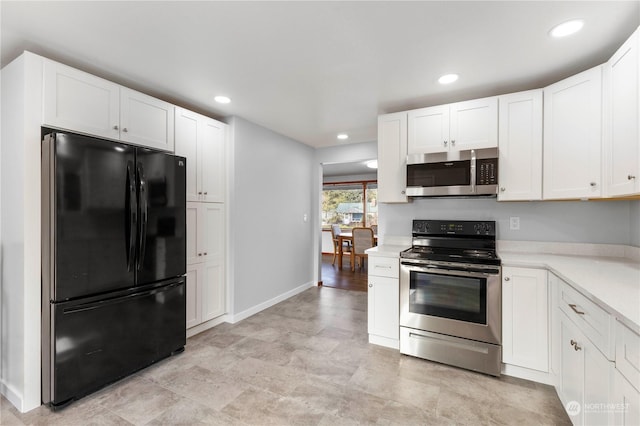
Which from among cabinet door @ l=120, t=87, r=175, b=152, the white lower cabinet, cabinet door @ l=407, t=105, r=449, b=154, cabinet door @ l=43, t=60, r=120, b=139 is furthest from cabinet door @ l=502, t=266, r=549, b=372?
cabinet door @ l=43, t=60, r=120, b=139

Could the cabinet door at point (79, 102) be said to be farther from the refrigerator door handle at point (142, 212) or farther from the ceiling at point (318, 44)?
the refrigerator door handle at point (142, 212)

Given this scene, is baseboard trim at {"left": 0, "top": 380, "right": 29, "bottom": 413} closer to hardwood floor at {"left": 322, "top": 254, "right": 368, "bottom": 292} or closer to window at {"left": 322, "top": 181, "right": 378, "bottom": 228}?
hardwood floor at {"left": 322, "top": 254, "right": 368, "bottom": 292}

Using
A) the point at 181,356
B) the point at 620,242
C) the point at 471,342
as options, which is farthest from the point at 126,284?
the point at 620,242

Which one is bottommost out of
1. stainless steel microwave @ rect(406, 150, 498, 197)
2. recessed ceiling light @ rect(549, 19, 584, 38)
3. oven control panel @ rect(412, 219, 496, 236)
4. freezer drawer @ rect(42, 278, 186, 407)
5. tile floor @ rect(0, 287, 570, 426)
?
tile floor @ rect(0, 287, 570, 426)

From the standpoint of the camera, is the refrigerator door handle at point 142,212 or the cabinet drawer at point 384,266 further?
the cabinet drawer at point 384,266

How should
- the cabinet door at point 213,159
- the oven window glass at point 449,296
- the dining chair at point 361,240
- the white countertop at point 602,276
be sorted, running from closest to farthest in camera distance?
the white countertop at point 602,276 < the oven window glass at point 449,296 < the cabinet door at point 213,159 < the dining chair at point 361,240

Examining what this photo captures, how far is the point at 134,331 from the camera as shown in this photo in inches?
86.4

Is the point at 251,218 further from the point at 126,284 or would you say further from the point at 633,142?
the point at 633,142

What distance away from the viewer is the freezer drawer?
182 centimetres

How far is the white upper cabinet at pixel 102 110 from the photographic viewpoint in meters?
1.96

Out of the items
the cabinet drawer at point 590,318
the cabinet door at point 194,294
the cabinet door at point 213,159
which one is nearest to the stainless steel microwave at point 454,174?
the cabinet drawer at point 590,318

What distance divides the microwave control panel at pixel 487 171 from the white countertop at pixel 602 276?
68 centimetres

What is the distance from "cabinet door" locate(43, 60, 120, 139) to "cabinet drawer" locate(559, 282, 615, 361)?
3238mm

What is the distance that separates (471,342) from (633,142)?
1.73 metres
